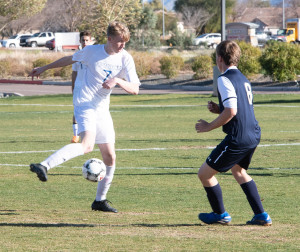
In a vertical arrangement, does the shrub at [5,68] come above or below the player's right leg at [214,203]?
below

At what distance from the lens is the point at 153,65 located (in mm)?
47469

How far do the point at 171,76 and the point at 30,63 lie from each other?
14.1 m

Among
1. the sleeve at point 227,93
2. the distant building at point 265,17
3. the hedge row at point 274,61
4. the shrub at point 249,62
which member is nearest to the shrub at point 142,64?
the shrub at point 249,62

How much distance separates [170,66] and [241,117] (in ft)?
121

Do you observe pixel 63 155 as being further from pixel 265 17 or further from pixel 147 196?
pixel 265 17

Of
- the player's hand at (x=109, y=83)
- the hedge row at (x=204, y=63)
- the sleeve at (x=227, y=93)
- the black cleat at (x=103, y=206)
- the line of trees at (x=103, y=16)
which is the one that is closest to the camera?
the sleeve at (x=227, y=93)

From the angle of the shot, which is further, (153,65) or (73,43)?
(73,43)

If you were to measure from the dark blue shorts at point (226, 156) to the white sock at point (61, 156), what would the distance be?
1.42 metres

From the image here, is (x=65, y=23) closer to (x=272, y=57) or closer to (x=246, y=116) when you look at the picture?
(x=272, y=57)

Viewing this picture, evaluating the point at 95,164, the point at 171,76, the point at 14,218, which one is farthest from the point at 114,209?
the point at 171,76

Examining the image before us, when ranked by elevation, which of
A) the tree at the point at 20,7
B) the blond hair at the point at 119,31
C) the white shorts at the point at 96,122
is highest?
the blond hair at the point at 119,31

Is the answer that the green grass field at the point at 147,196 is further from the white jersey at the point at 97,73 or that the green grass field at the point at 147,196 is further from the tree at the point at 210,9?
the tree at the point at 210,9

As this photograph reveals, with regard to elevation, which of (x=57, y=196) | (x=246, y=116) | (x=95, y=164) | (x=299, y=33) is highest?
(x=246, y=116)

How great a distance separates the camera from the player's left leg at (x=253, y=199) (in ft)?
23.4
